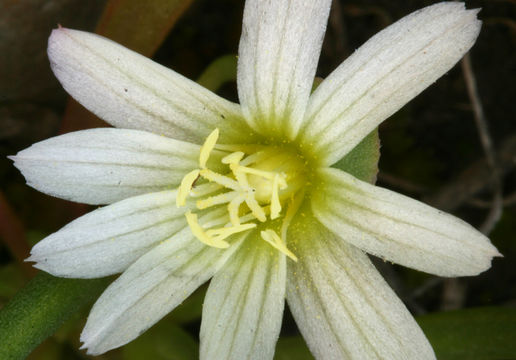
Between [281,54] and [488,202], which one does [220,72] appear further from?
[488,202]

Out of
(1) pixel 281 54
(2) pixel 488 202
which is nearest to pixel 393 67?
(1) pixel 281 54

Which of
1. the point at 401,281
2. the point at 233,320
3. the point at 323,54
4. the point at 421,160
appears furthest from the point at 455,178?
the point at 233,320

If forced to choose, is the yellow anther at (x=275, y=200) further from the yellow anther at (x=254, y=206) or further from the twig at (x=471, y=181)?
the twig at (x=471, y=181)

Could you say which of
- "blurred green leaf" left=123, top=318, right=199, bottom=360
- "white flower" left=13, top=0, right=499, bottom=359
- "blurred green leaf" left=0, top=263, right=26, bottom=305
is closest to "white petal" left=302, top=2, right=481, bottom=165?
"white flower" left=13, top=0, right=499, bottom=359

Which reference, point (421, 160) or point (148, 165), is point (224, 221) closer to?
point (148, 165)

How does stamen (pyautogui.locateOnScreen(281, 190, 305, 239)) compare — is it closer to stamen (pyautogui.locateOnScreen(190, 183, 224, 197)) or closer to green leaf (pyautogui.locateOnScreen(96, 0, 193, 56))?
stamen (pyautogui.locateOnScreen(190, 183, 224, 197))
